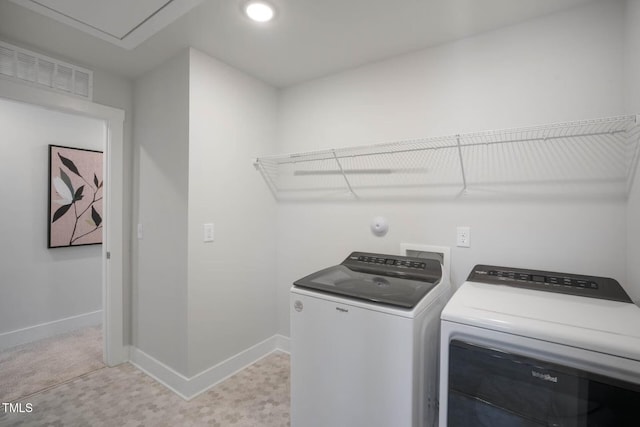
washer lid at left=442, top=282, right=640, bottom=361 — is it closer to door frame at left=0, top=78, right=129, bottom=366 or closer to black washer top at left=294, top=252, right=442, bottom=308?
black washer top at left=294, top=252, right=442, bottom=308

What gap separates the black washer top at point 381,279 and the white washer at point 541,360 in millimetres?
228

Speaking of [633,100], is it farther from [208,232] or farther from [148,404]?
[148,404]

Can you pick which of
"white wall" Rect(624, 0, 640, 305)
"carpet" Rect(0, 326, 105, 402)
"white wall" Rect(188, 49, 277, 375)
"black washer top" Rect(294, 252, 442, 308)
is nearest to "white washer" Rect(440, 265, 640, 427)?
"white wall" Rect(624, 0, 640, 305)

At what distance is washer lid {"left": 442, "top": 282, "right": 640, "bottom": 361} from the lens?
2.97 ft

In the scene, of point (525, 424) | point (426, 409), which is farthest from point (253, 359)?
point (525, 424)

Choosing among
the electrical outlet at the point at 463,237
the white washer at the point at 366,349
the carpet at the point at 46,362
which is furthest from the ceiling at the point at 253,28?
the carpet at the point at 46,362

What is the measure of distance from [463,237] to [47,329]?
12.6 feet

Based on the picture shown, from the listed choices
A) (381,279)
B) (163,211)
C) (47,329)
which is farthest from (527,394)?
(47,329)

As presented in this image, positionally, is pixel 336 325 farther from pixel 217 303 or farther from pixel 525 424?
pixel 217 303

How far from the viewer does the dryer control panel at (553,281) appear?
126 cm

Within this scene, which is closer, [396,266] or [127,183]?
[396,266]

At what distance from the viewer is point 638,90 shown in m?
1.22

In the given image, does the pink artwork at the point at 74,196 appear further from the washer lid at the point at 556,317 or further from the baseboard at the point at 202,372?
the washer lid at the point at 556,317

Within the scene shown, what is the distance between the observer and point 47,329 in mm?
2834
